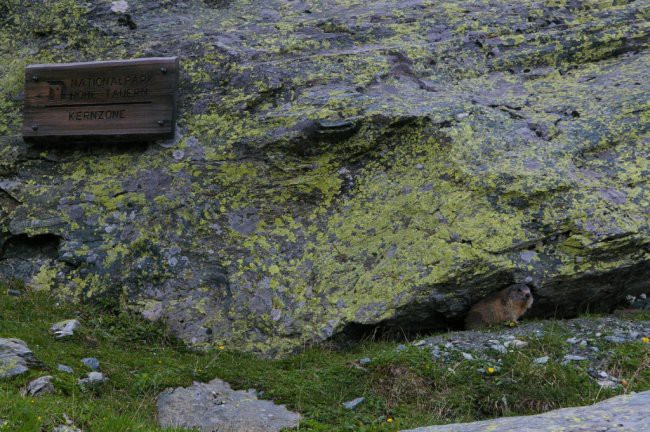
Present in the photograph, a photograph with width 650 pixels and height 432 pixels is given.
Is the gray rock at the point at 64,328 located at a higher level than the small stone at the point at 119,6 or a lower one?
lower

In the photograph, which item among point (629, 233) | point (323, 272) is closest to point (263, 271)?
point (323, 272)

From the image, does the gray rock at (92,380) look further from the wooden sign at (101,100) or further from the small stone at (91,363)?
the wooden sign at (101,100)

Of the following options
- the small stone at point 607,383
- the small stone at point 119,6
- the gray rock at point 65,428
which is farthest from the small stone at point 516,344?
the small stone at point 119,6

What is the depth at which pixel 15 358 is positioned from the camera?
23.4 feet

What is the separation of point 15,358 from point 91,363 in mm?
829

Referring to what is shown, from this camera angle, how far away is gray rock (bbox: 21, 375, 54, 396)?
21.9ft

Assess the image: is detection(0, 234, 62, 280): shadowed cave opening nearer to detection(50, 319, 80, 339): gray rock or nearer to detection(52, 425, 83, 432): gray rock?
detection(50, 319, 80, 339): gray rock

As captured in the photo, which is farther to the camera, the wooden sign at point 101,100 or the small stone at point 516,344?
the wooden sign at point 101,100

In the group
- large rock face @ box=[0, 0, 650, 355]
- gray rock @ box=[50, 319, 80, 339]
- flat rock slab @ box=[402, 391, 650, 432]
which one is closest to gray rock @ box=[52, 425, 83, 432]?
gray rock @ box=[50, 319, 80, 339]

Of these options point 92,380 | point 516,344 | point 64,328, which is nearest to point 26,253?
point 64,328

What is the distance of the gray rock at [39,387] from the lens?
21.9 ft

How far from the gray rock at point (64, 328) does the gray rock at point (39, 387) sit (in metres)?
1.44

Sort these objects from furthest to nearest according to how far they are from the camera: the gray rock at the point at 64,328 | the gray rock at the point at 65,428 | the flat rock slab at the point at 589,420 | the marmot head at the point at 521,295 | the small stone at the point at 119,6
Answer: the small stone at the point at 119,6 < the marmot head at the point at 521,295 < the gray rock at the point at 64,328 < the gray rock at the point at 65,428 < the flat rock slab at the point at 589,420

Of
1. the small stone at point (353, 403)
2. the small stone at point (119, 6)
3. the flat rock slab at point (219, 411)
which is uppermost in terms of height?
the small stone at point (119, 6)
